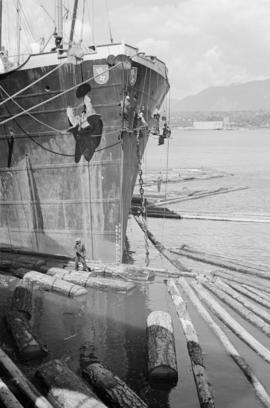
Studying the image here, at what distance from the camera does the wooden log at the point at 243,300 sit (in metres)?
13.7

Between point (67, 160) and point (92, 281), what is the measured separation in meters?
5.10

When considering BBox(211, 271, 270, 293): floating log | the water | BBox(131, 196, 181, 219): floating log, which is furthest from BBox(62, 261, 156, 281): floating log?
BBox(131, 196, 181, 219): floating log

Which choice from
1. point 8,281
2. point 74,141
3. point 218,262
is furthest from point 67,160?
point 218,262

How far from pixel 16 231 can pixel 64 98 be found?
247 inches

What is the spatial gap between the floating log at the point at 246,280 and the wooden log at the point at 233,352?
214cm

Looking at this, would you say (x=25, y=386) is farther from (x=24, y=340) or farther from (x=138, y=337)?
(x=138, y=337)

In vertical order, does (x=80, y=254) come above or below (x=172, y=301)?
above

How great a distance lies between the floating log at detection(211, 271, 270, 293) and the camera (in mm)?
16603

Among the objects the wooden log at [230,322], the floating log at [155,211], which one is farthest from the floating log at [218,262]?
the floating log at [155,211]

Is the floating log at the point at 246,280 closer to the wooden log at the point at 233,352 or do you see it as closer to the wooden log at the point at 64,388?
the wooden log at the point at 233,352

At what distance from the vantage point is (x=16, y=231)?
20.8 metres

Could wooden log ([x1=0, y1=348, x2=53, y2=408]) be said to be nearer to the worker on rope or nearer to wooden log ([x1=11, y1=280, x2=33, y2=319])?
wooden log ([x1=11, y1=280, x2=33, y2=319])

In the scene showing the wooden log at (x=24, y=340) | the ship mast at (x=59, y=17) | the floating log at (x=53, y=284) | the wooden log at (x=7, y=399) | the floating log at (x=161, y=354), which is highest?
the ship mast at (x=59, y=17)

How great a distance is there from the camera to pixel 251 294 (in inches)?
611
